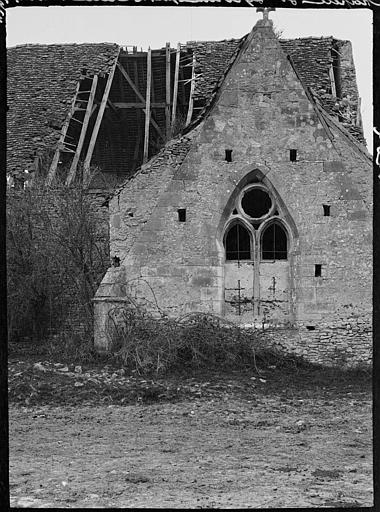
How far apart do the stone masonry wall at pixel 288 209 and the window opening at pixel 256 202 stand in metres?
0.44

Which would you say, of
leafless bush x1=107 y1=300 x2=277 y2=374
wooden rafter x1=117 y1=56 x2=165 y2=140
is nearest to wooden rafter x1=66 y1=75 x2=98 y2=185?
wooden rafter x1=117 y1=56 x2=165 y2=140

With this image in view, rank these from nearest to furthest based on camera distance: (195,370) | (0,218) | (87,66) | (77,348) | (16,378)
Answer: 1. (0,218)
2. (16,378)
3. (195,370)
4. (77,348)
5. (87,66)

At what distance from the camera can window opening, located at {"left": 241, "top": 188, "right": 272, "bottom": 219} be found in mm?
13508

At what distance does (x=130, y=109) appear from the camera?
2461 centimetres

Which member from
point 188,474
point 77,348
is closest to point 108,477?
point 188,474

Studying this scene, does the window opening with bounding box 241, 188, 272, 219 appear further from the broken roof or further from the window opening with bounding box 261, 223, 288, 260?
the broken roof

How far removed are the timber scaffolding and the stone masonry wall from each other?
786 centimetres

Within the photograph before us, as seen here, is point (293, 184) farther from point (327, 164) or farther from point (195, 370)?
point (195, 370)

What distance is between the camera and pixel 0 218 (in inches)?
76.4

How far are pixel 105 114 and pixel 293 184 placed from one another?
12.5 m

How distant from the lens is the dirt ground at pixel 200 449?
5.71 meters

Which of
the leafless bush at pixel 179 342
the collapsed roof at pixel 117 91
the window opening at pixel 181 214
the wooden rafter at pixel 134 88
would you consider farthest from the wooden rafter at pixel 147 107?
the leafless bush at pixel 179 342

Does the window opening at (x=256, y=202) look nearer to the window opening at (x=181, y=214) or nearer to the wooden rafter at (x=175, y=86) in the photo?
the window opening at (x=181, y=214)

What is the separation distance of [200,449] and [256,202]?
22.6 feet
